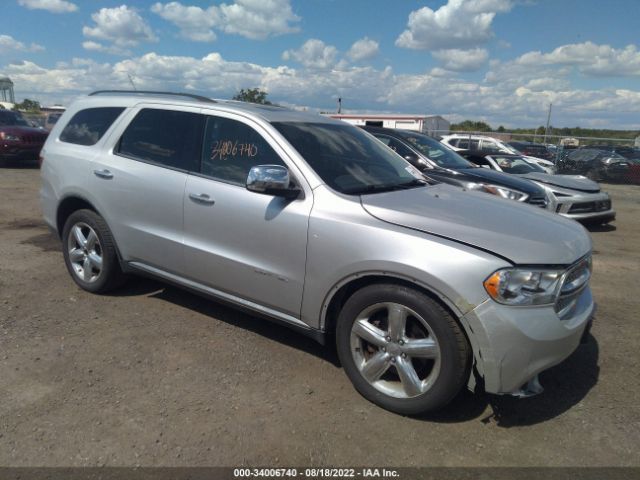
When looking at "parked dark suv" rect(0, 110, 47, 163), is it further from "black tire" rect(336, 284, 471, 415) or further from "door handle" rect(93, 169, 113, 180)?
"black tire" rect(336, 284, 471, 415)

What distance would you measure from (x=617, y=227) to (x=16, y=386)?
10.3 m

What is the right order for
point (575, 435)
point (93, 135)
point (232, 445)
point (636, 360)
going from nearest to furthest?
point (232, 445)
point (575, 435)
point (636, 360)
point (93, 135)

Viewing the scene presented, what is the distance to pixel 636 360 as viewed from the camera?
12.6 ft

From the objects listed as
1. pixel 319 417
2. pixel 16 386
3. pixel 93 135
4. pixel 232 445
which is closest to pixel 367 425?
pixel 319 417

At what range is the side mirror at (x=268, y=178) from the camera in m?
3.08

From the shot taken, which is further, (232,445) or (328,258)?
(328,258)

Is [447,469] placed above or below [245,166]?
below

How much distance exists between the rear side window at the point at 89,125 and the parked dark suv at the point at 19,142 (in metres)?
11.4

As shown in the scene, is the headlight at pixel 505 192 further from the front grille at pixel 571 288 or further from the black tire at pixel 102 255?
the black tire at pixel 102 255

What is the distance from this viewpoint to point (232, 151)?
3.69m

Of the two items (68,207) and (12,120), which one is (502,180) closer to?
(68,207)

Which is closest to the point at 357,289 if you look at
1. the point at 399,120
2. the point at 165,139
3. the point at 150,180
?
the point at 150,180

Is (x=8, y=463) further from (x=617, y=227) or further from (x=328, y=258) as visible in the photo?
(x=617, y=227)

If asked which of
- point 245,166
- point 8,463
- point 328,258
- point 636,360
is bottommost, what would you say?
point 8,463
